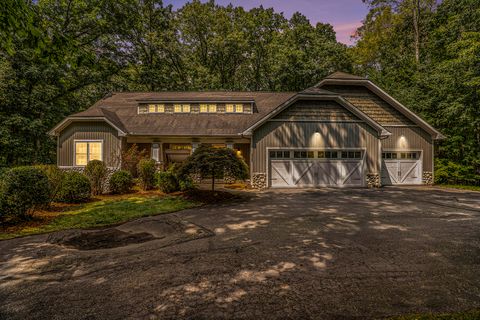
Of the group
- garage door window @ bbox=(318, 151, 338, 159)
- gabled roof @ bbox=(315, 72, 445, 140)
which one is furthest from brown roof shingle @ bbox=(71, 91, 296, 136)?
gabled roof @ bbox=(315, 72, 445, 140)

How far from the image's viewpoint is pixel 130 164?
47.6ft

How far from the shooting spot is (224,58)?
34.6m

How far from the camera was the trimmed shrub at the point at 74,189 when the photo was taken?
10.2 metres

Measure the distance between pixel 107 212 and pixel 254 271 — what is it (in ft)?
23.0

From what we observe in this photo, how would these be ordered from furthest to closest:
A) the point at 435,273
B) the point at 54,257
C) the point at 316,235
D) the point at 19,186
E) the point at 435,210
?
the point at 435,210
the point at 19,186
the point at 316,235
the point at 54,257
the point at 435,273

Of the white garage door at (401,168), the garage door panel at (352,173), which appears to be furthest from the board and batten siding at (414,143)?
the garage door panel at (352,173)

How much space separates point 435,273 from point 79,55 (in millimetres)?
8228

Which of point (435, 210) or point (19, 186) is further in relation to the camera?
point (435, 210)

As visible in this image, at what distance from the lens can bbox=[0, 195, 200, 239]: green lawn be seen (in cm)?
708

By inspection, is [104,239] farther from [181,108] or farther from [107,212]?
[181,108]

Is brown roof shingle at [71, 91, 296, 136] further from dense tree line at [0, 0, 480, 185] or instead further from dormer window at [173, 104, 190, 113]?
dense tree line at [0, 0, 480, 185]

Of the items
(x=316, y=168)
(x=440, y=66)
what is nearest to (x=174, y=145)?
(x=316, y=168)

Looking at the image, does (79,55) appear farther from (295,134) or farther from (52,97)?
(52,97)

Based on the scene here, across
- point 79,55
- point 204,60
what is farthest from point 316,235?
point 204,60
